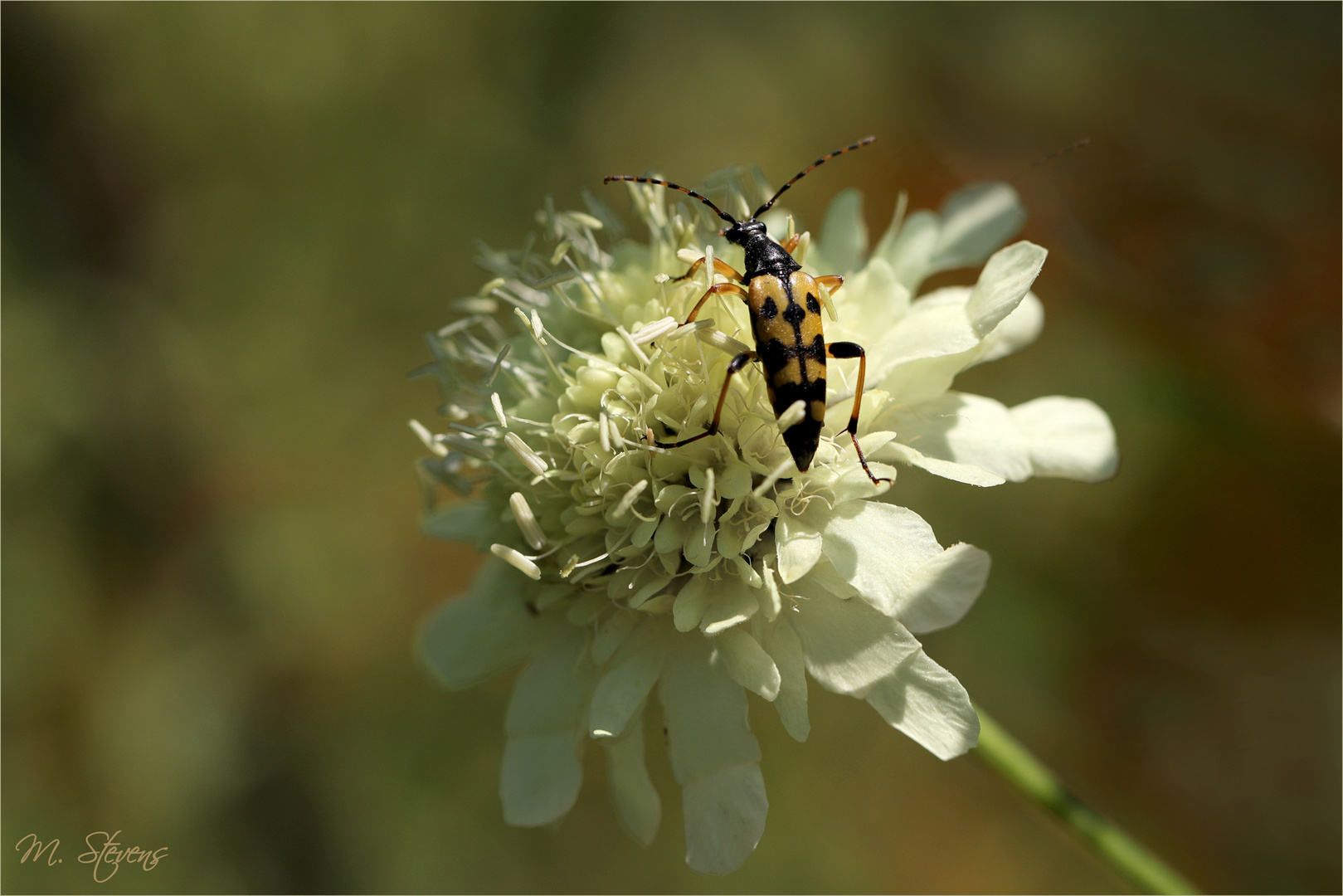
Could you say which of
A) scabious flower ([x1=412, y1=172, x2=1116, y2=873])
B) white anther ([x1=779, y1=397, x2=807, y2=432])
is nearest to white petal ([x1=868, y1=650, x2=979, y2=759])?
scabious flower ([x1=412, y1=172, x2=1116, y2=873])

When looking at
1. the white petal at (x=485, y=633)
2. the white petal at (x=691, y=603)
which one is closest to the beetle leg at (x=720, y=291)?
the white petal at (x=691, y=603)

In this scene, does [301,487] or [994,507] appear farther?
[301,487]

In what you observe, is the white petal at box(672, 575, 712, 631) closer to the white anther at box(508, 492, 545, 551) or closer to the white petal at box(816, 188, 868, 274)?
the white anther at box(508, 492, 545, 551)

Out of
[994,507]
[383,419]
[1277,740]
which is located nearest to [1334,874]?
[1277,740]

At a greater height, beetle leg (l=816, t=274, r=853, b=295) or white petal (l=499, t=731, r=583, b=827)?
beetle leg (l=816, t=274, r=853, b=295)

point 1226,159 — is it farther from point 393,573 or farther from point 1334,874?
point 393,573
